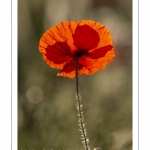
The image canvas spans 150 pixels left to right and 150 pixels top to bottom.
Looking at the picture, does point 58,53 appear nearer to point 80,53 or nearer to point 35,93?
point 80,53

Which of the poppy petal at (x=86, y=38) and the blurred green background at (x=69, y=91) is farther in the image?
the blurred green background at (x=69, y=91)

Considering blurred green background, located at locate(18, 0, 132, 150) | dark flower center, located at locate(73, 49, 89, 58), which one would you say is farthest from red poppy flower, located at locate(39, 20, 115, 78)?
blurred green background, located at locate(18, 0, 132, 150)

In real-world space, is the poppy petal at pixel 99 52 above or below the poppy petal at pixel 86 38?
below

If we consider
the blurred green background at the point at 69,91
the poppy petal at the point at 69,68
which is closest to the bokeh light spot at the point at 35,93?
the blurred green background at the point at 69,91

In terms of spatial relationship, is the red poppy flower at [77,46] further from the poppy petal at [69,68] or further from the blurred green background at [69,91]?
the blurred green background at [69,91]

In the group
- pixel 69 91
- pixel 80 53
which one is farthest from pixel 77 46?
pixel 69 91

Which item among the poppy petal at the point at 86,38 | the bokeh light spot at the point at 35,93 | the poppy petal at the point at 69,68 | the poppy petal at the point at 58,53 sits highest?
the poppy petal at the point at 86,38
